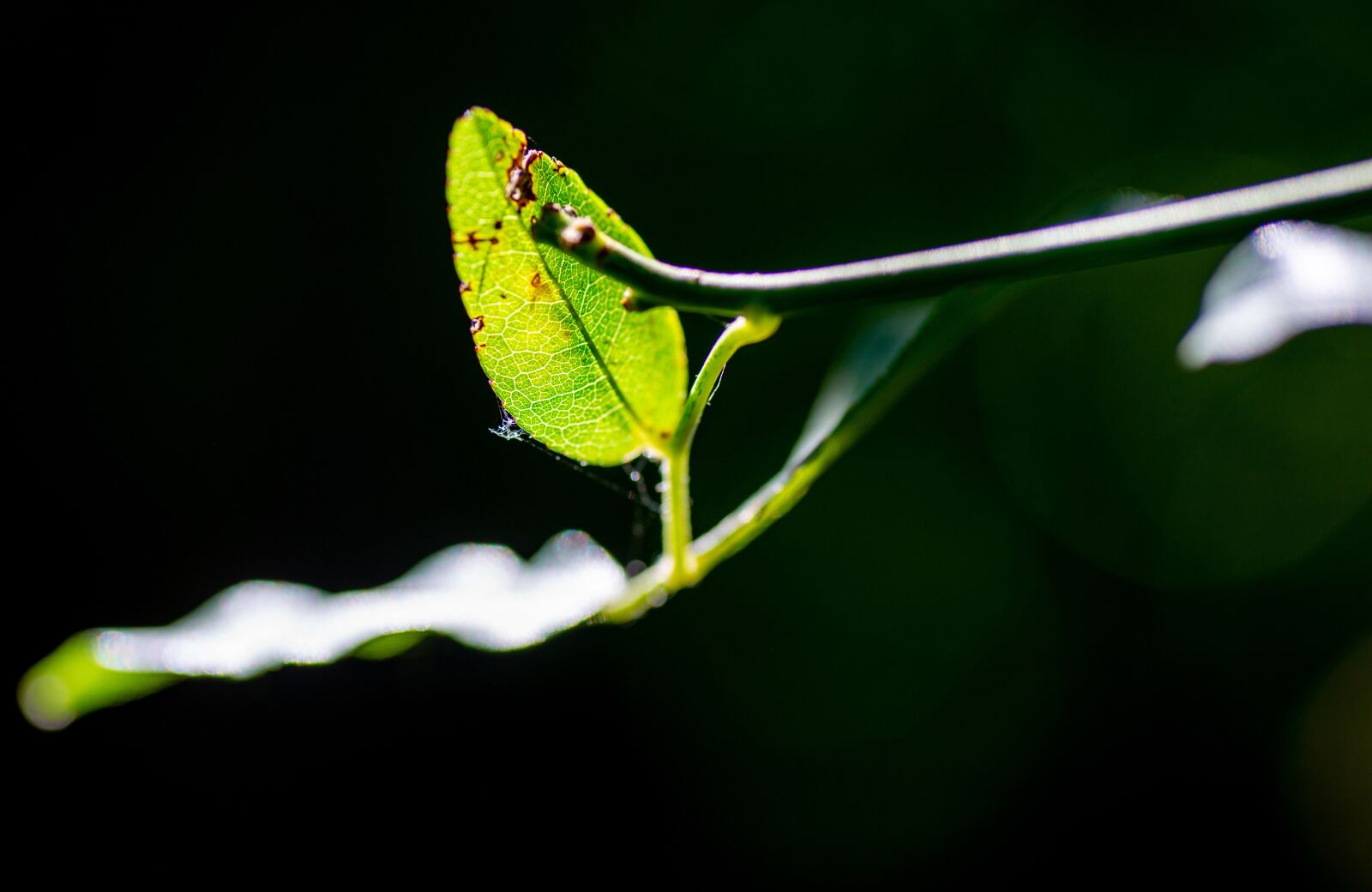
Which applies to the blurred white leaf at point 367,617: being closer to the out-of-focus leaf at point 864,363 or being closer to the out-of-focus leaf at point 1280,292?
the out-of-focus leaf at point 864,363

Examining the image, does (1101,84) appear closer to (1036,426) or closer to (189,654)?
(1036,426)

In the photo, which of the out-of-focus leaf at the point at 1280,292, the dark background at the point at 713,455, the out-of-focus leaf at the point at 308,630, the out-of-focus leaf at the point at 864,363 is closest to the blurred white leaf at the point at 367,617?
the out-of-focus leaf at the point at 308,630

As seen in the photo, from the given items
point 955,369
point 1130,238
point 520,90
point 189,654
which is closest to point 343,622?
point 189,654

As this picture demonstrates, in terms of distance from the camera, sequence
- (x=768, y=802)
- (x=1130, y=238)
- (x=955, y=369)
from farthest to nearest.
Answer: (x=768, y=802) → (x=955, y=369) → (x=1130, y=238)

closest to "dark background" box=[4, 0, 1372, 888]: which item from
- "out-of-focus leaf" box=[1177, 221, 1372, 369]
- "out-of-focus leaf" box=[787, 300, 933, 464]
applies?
"out-of-focus leaf" box=[787, 300, 933, 464]

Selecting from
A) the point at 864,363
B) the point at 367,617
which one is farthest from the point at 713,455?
the point at 367,617

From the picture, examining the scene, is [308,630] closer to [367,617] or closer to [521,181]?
[367,617]
